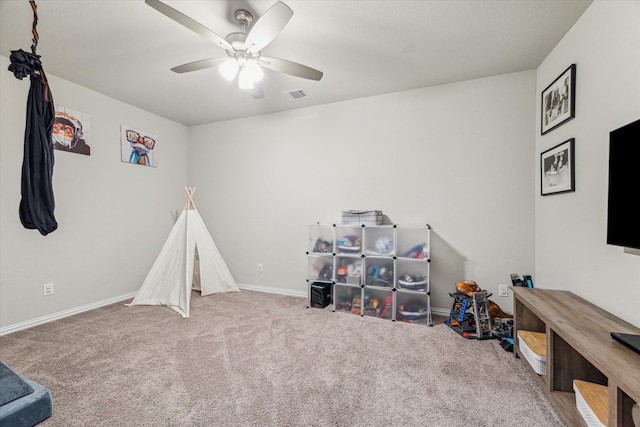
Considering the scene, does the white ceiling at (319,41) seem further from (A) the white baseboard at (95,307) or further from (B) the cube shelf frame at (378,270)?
(A) the white baseboard at (95,307)

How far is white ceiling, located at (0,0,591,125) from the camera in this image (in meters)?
1.90

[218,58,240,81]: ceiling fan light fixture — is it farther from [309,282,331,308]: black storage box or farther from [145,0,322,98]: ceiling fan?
[309,282,331,308]: black storage box

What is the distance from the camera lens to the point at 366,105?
3.38 m

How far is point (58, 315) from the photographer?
115 inches

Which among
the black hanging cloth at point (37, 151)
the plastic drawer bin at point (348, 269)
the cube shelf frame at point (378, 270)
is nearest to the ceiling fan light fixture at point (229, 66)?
the black hanging cloth at point (37, 151)

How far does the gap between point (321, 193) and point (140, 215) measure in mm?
2449

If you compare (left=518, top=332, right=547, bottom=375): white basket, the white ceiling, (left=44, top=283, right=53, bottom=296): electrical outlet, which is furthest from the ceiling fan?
(left=44, top=283, right=53, bottom=296): electrical outlet

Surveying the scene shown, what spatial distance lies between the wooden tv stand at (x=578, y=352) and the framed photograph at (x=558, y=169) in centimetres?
82

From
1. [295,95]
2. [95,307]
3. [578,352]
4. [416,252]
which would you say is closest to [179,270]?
[95,307]

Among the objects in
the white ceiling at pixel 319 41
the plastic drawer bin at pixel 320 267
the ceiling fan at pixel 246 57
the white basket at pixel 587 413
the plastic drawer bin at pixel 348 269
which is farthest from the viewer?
the plastic drawer bin at pixel 320 267

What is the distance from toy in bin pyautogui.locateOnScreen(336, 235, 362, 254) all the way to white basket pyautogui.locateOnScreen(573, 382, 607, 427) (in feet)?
6.53

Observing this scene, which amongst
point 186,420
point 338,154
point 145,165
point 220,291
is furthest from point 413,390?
point 145,165

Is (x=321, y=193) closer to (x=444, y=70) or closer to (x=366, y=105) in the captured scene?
(x=366, y=105)

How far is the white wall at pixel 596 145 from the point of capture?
4.97 feet
